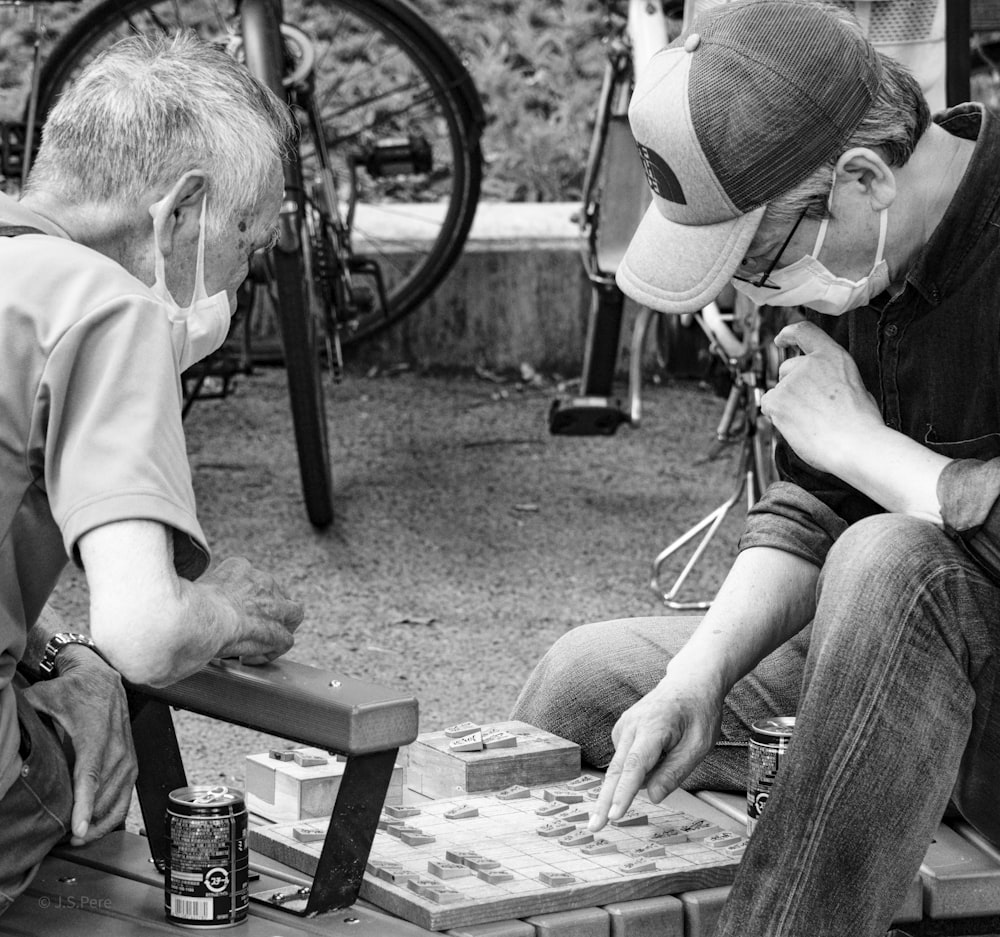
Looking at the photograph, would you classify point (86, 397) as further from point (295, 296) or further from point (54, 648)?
point (295, 296)

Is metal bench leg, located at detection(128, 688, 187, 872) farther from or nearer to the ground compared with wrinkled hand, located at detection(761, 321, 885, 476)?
nearer to the ground

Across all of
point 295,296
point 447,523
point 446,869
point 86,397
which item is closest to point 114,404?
point 86,397

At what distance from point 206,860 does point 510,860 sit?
38 centimetres

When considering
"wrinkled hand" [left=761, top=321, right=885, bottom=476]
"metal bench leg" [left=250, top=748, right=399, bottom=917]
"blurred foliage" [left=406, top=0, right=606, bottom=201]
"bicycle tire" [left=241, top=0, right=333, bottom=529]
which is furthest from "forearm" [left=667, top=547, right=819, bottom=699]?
"blurred foliage" [left=406, top=0, right=606, bottom=201]

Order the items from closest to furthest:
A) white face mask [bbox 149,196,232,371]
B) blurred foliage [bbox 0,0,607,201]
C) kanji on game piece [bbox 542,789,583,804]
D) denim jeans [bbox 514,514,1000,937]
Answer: denim jeans [bbox 514,514,1000,937]
white face mask [bbox 149,196,232,371]
kanji on game piece [bbox 542,789,583,804]
blurred foliage [bbox 0,0,607,201]

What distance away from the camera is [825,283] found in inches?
80.5

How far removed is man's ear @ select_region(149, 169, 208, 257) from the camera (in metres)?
1.84

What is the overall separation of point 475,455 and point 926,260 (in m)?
3.33

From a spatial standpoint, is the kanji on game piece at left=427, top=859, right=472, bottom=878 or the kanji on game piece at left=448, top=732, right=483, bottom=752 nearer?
the kanji on game piece at left=427, top=859, right=472, bottom=878

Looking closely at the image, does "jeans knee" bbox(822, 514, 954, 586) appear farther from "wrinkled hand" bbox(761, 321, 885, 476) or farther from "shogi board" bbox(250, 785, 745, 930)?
"shogi board" bbox(250, 785, 745, 930)

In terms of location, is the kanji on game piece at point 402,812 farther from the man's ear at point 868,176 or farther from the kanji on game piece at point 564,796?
the man's ear at point 868,176

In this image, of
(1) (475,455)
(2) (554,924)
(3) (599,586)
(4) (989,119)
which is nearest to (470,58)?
(1) (475,455)

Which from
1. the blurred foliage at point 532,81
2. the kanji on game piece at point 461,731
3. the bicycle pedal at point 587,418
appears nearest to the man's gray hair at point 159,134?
the kanji on game piece at point 461,731

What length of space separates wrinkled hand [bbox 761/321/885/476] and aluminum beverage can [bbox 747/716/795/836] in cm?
32
